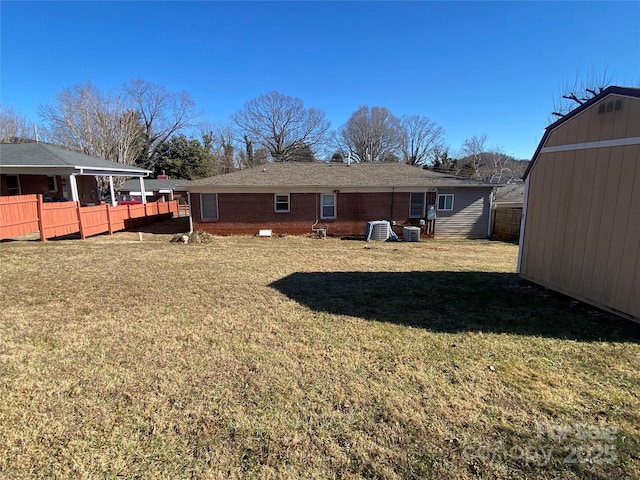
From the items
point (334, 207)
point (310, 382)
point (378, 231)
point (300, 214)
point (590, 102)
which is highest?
point (590, 102)

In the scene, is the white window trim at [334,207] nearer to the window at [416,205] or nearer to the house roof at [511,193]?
the window at [416,205]

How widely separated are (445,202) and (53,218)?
53.8ft

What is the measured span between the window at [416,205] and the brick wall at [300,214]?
0.82 feet

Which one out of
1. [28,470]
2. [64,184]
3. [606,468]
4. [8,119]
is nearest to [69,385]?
[28,470]

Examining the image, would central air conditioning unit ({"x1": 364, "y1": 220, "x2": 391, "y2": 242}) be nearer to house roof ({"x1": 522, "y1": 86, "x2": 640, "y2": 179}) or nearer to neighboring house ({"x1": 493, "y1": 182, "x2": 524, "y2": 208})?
house roof ({"x1": 522, "y1": 86, "x2": 640, "y2": 179})

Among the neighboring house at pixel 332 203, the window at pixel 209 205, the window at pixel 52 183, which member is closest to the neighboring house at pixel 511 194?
the neighboring house at pixel 332 203

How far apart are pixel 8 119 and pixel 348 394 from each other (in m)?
47.5

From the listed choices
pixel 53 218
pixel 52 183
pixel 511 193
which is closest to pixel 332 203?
pixel 53 218

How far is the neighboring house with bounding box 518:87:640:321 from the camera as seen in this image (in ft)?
15.8

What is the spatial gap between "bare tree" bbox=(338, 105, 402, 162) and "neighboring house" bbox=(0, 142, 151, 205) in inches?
1313

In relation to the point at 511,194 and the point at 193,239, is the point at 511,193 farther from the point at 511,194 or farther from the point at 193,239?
the point at 193,239

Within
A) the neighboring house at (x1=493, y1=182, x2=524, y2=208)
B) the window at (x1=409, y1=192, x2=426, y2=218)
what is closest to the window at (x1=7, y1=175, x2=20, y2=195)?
the window at (x1=409, y1=192, x2=426, y2=218)

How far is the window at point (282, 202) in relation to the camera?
16547mm

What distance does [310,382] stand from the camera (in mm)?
3479
